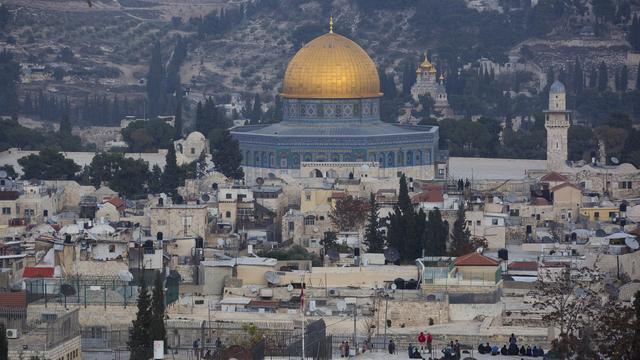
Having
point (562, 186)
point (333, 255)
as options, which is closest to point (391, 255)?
point (333, 255)

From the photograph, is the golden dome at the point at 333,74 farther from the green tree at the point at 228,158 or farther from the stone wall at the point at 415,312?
the stone wall at the point at 415,312

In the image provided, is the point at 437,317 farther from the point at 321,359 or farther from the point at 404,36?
the point at 404,36

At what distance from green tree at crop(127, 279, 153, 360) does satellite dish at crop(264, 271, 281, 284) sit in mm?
8065

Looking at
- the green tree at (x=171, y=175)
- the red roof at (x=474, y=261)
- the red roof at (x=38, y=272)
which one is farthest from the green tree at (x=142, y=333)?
the green tree at (x=171, y=175)

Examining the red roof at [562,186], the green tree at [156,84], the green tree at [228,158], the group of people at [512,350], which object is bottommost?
the group of people at [512,350]

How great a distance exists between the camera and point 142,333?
1891 inches

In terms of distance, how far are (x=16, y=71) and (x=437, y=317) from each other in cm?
7073

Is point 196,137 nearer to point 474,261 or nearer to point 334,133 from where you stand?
point 334,133

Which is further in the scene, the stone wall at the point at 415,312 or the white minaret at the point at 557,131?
the white minaret at the point at 557,131

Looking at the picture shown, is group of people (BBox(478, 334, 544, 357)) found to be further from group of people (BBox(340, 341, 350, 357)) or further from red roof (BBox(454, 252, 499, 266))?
red roof (BBox(454, 252, 499, 266))

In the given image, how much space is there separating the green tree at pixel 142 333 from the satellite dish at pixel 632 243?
44.0 feet

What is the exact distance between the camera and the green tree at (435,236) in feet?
201

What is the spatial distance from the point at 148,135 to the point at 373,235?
29225mm

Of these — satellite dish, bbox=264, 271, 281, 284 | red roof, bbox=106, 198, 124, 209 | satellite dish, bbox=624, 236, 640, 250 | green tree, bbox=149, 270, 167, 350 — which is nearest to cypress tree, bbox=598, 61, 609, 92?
red roof, bbox=106, 198, 124, 209
